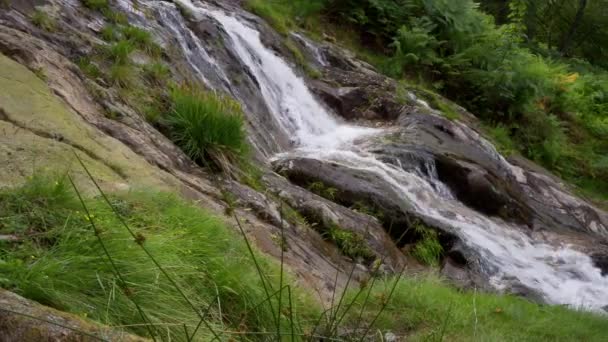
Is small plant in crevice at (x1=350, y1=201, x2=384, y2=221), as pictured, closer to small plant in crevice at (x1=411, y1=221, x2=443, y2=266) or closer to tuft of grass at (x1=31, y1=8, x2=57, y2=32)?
small plant in crevice at (x1=411, y1=221, x2=443, y2=266)

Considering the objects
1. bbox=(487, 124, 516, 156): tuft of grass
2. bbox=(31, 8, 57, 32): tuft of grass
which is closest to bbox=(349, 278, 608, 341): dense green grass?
bbox=(31, 8, 57, 32): tuft of grass

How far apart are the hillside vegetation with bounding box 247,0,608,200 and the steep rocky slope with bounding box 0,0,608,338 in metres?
1.11

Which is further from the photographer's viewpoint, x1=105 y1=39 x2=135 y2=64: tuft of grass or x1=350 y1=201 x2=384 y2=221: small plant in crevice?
x1=350 y1=201 x2=384 y2=221: small plant in crevice

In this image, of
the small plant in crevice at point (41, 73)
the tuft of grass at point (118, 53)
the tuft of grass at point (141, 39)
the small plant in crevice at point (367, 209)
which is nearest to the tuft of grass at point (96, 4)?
the tuft of grass at point (141, 39)

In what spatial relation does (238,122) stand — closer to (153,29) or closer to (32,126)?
(32,126)

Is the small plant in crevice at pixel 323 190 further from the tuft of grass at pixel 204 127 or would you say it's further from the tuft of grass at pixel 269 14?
the tuft of grass at pixel 269 14

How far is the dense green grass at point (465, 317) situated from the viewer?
139 inches

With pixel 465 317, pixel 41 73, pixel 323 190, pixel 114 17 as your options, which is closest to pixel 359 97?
pixel 323 190

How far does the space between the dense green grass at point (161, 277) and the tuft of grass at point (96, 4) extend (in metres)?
4.34

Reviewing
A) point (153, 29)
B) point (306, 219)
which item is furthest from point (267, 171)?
point (153, 29)

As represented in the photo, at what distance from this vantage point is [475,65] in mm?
13055

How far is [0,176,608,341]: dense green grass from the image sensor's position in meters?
2.15

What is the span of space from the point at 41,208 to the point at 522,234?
6948 millimetres

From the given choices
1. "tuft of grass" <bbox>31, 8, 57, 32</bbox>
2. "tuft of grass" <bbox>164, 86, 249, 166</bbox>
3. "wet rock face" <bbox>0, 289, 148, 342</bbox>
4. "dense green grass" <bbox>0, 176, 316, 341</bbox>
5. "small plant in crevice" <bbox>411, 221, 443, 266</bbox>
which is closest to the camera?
"wet rock face" <bbox>0, 289, 148, 342</bbox>
